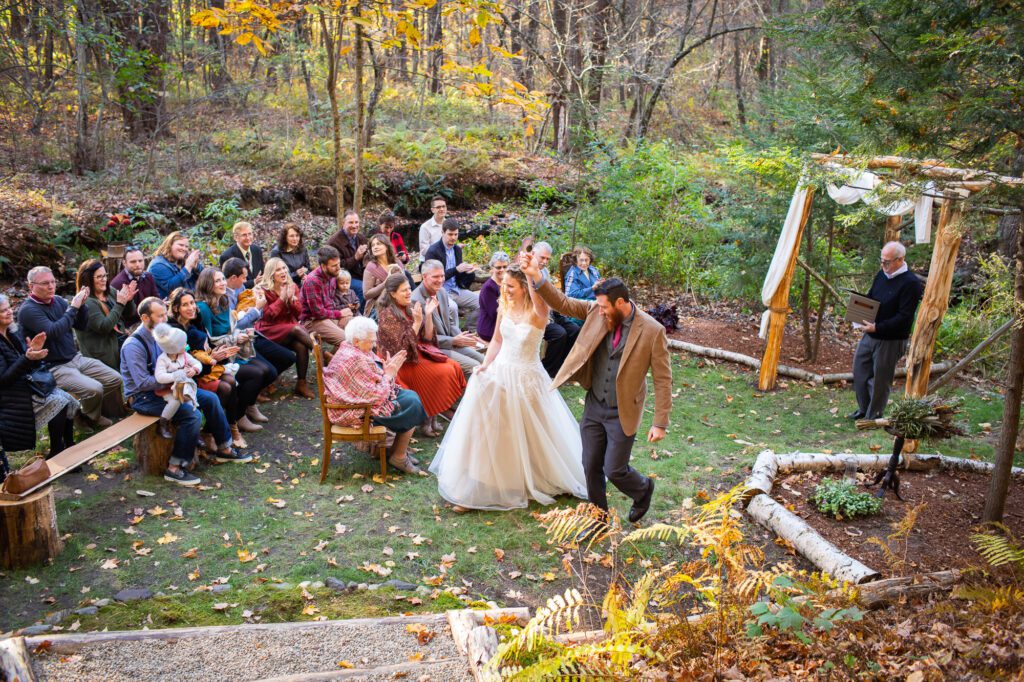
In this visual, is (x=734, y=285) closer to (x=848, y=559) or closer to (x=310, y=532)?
(x=848, y=559)

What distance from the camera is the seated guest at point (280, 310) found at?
8.39 meters

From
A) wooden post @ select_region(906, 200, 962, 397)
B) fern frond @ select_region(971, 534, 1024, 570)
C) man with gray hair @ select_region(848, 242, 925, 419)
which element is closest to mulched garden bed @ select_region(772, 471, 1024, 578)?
fern frond @ select_region(971, 534, 1024, 570)

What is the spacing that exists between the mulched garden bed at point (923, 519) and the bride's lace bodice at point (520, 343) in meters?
2.54

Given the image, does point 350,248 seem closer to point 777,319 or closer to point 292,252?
point 292,252

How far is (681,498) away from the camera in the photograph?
21.9ft

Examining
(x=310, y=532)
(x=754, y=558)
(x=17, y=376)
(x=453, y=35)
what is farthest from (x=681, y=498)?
(x=453, y=35)

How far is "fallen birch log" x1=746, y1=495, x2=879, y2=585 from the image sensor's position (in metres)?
5.20

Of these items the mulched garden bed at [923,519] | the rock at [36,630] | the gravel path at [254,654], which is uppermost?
the gravel path at [254,654]

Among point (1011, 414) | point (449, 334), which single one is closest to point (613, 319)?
point (1011, 414)

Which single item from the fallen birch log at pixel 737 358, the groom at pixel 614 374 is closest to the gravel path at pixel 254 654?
the groom at pixel 614 374

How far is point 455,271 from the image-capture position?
418 inches

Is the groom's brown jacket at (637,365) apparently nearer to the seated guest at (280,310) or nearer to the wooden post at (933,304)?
the wooden post at (933,304)

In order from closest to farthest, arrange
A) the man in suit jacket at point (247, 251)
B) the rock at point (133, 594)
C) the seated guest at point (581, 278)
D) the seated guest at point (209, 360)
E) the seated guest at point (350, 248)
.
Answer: the rock at point (133, 594) < the seated guest at point (209, 360) < the man in suit jacket at point (247, 251) < the seated guest at point (581, 278) < the seated guest at point (350, 248)

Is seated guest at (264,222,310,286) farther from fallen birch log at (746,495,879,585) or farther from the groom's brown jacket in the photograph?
fallen birch log at (746,495,879,585)
